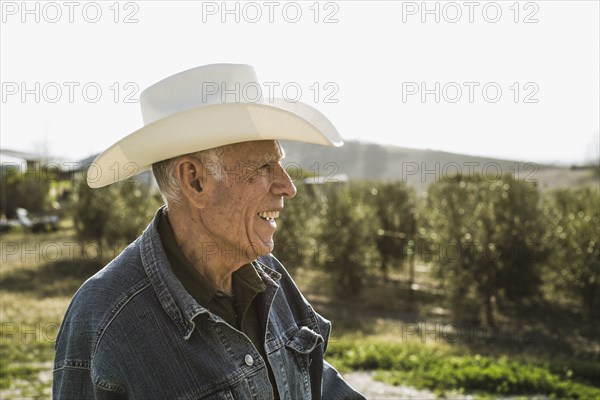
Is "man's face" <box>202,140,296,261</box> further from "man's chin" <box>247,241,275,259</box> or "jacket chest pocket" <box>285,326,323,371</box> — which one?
"jacket chest pocket" <box>285,326,323,371</box>

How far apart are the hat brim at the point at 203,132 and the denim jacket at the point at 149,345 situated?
261 millimetres

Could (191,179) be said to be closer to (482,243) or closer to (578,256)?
(482,243)

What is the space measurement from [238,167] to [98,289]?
1.93 feet

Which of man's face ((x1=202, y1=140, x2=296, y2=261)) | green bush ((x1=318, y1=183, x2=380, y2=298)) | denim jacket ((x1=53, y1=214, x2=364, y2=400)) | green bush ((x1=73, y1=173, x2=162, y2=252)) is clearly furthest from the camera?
green bush ((x1=73, y1=173, x2=162, y2=252))

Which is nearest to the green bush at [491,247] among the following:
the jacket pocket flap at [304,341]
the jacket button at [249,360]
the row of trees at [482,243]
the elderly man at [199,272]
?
the row of trees at [482,243]

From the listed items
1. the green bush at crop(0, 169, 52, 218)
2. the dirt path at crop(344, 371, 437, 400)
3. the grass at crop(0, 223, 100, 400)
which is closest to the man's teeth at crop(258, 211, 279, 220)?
the dirt path at crop(344, 371, 437, 400)

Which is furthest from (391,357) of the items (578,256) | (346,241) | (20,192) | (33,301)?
(20,192)

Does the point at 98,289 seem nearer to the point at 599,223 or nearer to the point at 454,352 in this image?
the point at 454,352

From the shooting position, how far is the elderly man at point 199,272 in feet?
5.76

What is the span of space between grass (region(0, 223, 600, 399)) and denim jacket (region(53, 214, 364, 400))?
4.84m

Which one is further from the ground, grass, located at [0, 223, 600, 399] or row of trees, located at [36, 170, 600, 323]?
row of trees, located at [36, 170, 600, 323]

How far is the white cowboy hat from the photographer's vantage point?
186cm

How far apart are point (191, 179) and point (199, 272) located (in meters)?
0.32

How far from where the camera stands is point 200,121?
1.86m
